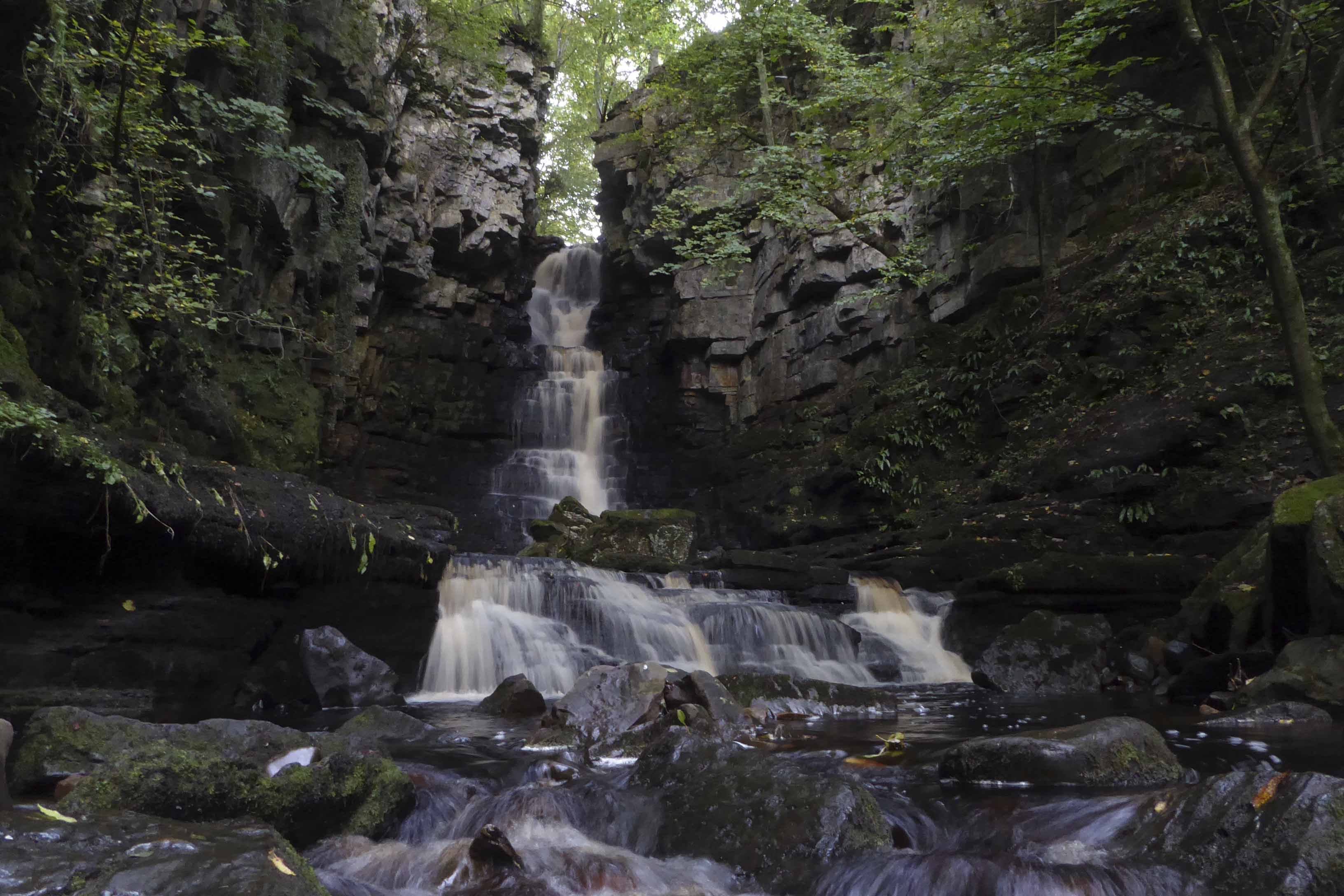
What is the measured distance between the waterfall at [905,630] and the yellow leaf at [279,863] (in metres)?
8.73

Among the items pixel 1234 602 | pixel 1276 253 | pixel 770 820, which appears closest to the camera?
pixel 770 820

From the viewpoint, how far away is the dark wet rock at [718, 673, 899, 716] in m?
7.37

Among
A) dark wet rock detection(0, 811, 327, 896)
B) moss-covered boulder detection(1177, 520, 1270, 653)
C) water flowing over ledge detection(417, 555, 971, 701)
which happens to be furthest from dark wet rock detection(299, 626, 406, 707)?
moss-covered boulder detection(1177, 520, 1270, 653)

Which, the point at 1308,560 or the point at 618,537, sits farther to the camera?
the point at 618,537

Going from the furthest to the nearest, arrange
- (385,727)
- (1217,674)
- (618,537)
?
(618,537) → (1217,674) → (385,727)

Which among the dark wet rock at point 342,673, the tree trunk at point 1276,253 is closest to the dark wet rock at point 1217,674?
the tree trunk at point 1276,253

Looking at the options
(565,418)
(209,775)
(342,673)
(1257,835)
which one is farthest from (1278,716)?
(565,418)

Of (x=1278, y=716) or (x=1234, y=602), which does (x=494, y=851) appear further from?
(x=1234, y=602)

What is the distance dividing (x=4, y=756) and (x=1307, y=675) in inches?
338

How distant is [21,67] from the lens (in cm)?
634

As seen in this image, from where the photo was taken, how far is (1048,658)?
9109 millimetres

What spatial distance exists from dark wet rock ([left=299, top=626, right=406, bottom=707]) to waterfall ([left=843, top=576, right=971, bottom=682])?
234 inches

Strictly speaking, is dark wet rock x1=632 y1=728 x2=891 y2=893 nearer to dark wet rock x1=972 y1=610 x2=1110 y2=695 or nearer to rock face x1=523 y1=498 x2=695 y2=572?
dark wet rock x1=972 y1=610 x2=1110 y2=695

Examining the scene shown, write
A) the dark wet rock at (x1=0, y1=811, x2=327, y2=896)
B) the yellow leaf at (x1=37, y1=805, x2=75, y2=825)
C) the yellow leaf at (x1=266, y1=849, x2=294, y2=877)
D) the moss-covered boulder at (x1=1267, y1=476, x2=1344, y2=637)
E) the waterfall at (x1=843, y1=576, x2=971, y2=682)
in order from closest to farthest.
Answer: the dark wet rock at (x1=0, y1=811, x2=327, y2=896), the yellow leaf at (x1=266, y1=849, x2=294, y2=877), the yellow leaf at (x1=37, y1=805, x2=75, y2=825), the moss-covered boulder at (x1=1267, y1=476, x2=1344, y2=637), the waterfall at (x1=843, y1=576, x2=971, y2=682)
